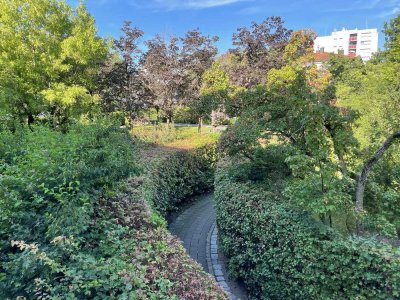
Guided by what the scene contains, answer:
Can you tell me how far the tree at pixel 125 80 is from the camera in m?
15.0

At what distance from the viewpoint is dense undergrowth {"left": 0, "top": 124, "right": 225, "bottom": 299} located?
2.13m

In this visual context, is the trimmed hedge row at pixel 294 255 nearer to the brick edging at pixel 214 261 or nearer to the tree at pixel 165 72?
the brick edging at pixel 214 261

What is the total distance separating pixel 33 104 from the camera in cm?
1283

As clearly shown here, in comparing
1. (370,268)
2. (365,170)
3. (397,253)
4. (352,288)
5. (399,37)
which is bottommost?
(352,288)

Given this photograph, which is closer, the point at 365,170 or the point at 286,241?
the point at 286,241

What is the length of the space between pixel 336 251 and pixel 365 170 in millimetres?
1728

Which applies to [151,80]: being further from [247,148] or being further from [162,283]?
[162,283]

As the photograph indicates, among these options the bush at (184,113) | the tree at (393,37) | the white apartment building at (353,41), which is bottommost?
the bush at (184,113)

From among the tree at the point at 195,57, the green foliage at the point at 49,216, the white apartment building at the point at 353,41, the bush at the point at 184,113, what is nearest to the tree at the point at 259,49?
the tree at the point at 195,57

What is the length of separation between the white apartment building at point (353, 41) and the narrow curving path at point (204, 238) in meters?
93.6

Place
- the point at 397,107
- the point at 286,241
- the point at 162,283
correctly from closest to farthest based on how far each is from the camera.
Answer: the point at 162,283 < the point at 286,241 < the point at 397,107

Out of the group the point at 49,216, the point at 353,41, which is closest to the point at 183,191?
the point at 49,216

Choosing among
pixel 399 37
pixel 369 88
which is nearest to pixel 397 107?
pixel 369 88

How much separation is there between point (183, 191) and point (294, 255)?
21.3 ft
